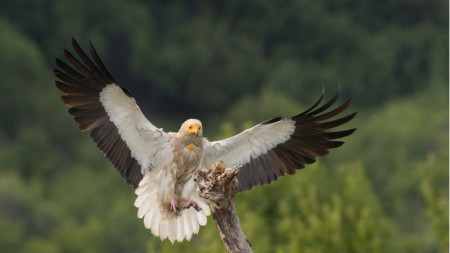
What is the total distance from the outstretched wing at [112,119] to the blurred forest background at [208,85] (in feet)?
114

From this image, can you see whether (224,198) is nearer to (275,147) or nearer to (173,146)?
(173,146)

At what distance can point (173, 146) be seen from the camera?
12.1 m

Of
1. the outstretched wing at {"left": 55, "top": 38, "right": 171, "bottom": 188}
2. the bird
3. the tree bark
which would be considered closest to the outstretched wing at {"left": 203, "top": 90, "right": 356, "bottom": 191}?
the bird

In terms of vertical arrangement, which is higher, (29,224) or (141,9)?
(141,9)

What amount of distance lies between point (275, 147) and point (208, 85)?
64.3 metres

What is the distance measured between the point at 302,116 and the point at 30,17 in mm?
65647

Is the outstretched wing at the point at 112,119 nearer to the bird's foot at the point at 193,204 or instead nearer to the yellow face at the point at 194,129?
the yellow face at the point at 194,129

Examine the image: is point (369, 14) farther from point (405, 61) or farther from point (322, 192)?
point (322, 192)

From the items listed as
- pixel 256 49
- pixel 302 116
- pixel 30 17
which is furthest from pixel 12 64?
pixel 302 116

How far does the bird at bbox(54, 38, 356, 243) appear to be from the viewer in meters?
11.9

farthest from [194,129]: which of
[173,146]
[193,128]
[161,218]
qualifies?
[161,218]

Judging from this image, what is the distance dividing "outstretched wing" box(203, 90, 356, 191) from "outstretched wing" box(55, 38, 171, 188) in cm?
68

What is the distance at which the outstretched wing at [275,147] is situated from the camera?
12359 millimetres

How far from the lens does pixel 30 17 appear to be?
75938 mm
